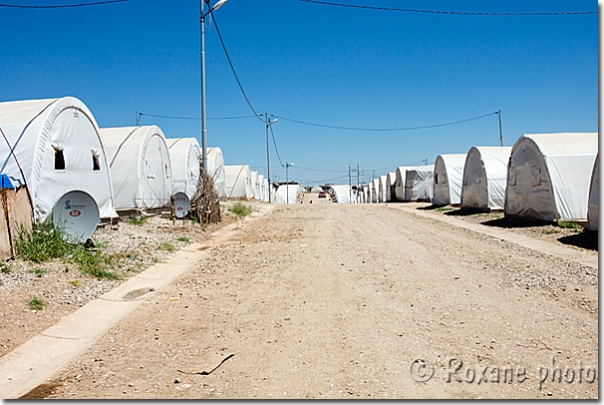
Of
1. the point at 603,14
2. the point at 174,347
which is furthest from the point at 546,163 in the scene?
the point at 174,347

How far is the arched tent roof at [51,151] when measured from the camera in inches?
454

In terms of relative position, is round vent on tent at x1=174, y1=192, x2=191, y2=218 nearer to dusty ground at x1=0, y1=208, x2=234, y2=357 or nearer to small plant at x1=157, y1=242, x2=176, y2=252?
dusty ground at x1=0, y1=208, x2=234, y2=357

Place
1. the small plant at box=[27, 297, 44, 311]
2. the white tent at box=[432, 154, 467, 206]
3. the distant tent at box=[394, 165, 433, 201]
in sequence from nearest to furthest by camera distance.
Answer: the small plant at box=[27, 297, 44, 311]
the white tent at box=[432, 154, 467, 206]
the distant tent at box=[394, 165, 433, 201]

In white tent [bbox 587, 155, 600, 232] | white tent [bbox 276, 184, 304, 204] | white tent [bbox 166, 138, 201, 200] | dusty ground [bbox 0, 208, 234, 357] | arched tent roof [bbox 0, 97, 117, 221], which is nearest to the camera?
dusty ground [bbox 0, 208, 234, 357]

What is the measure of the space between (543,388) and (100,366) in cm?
395

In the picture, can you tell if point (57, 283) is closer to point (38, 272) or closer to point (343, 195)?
point (38, 272)

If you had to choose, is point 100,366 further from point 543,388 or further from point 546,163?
point 546,163

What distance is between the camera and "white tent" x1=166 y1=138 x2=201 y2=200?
2730 cm

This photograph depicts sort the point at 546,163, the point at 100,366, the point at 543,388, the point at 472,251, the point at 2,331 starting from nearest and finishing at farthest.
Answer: the point at 543,388 < the point at 100,366 < the point at 2,331 < the point at 472,251 < the point at 546,163

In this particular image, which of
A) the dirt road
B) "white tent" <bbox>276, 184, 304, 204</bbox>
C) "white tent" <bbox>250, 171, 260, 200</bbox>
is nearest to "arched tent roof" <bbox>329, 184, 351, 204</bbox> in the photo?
"white tent" <bbox>276, 184, 304, 204</bbox>

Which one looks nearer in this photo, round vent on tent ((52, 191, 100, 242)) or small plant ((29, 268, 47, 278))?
small plant ((29, 268, 47, 278))

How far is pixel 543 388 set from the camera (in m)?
3.88

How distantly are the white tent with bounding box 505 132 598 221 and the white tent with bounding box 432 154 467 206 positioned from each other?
31.6 ft

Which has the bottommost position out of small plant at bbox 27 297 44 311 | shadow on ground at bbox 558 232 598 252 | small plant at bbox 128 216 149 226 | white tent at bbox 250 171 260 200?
small plant at bbox 27 297 44 311
